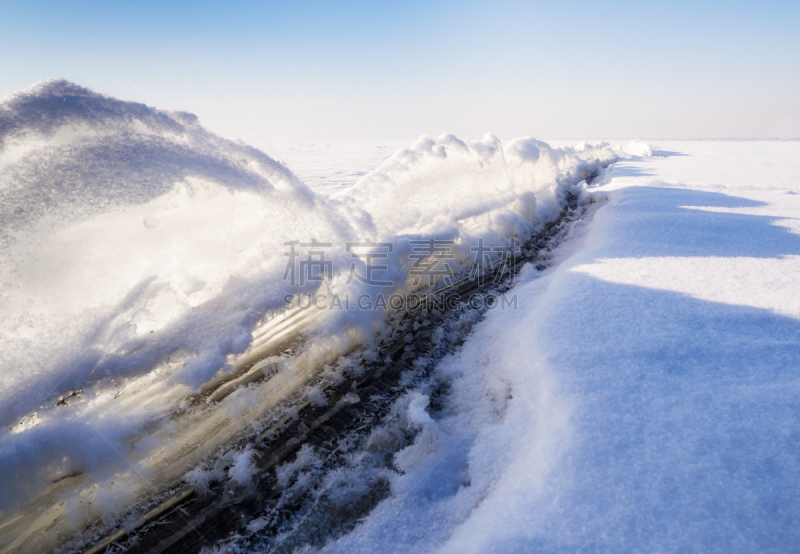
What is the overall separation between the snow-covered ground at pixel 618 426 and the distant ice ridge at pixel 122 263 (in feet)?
4.71

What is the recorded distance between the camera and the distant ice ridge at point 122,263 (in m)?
1.85

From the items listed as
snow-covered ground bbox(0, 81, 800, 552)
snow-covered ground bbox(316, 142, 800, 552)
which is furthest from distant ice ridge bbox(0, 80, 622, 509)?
snow-covered ground bbox(316, 142, 800, 552)

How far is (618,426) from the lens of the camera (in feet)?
5.52

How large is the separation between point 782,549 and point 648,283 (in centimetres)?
248

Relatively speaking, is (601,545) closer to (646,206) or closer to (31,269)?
(31,269)

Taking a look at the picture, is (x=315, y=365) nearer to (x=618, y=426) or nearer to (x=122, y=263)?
(x=122, y=263)

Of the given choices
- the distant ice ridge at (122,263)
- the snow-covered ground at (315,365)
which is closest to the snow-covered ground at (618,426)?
the snow-covered ground at (315,365)

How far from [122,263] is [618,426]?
3.37m

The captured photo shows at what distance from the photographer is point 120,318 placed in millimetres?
2252

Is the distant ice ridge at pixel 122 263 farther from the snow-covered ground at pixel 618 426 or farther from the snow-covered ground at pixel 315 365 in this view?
the snow-covered ground at pixel 618 426

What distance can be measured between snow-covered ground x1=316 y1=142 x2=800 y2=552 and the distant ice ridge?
4.71 feet

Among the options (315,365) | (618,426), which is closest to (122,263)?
(315,365)

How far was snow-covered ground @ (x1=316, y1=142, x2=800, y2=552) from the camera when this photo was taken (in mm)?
1296

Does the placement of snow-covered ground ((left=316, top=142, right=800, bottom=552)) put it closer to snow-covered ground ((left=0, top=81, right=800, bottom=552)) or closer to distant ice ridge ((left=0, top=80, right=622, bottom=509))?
snow-covered ground ((left=0, top=81, right=800, bottom=552))
